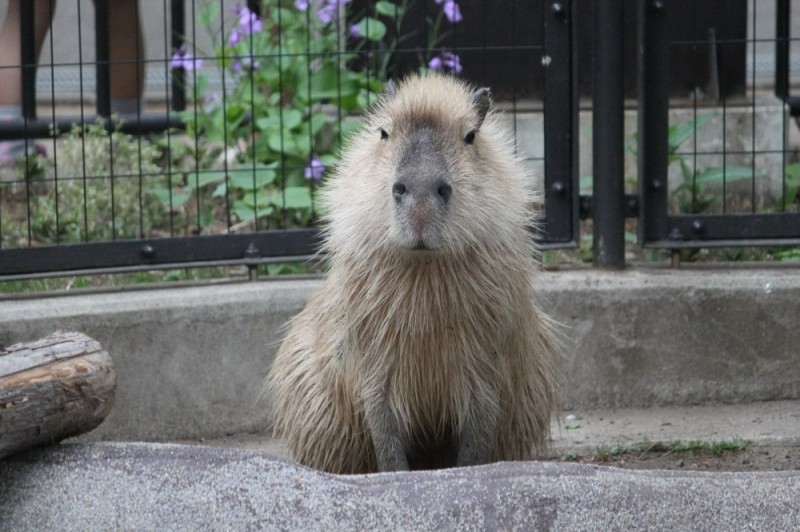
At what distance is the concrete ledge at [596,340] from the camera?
5.33 metres

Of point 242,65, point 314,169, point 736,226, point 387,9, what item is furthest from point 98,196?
point 736,226

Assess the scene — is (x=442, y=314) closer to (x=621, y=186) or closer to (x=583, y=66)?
(x=621, y=186)

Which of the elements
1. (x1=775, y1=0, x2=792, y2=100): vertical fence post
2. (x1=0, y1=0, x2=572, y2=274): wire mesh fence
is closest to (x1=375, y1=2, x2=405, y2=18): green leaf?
(x1=0, y1=0, x2=572, y2=274): wire mesh fence

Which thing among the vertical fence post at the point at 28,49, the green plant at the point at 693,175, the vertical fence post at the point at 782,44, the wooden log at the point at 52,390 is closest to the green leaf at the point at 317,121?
the vertical fence post at the point at 28,49

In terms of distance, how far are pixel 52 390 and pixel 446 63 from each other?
3515mm

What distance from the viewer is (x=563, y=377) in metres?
5.53

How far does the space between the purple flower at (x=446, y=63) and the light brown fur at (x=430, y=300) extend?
1875 mm

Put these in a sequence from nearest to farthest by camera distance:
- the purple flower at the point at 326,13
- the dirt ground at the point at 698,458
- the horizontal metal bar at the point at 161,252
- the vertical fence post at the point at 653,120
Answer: the dirt ground at the point at 698,458 < the horizontal metal bar at the point at 161,252 < the vertical fence post at the point at 653,120 < the purple flower at the point at 326,13

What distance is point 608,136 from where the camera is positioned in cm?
568

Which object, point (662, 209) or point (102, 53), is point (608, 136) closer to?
point (662, 209)

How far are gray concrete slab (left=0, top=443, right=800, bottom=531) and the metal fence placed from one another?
2.44 m

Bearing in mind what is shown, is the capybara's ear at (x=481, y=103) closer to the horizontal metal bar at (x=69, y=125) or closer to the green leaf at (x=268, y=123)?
the green leaf at (x=268, y=123)

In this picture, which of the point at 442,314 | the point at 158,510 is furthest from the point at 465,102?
the point at 158,510

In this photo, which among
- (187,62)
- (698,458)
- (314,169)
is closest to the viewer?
(698,458)
